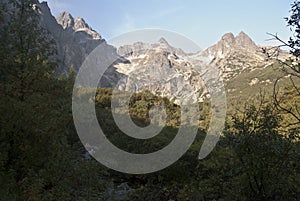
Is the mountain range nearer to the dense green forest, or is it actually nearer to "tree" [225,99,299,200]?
"tree" [225,99,299,200]

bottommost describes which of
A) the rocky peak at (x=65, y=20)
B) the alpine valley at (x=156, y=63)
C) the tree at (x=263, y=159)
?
the tree at (x=263, y=159)

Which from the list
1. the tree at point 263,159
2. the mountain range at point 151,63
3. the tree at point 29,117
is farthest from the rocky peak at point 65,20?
the tree at point 263,159

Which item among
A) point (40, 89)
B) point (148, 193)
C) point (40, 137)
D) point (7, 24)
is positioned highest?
point (7, 24)

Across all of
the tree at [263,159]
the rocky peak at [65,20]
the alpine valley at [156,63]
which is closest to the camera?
the tree at [263,159]

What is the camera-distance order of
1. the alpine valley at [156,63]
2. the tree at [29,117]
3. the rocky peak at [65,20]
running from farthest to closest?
the rocky peak at [65,20]
the alpine valley at [156,63]
the tree at [29,117]

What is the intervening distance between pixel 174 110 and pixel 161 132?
11037mm

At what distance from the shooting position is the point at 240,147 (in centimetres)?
613

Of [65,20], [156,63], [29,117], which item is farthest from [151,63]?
[29,117]

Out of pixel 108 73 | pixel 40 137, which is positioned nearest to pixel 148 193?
pixel 40 137

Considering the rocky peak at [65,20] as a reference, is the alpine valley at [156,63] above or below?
below

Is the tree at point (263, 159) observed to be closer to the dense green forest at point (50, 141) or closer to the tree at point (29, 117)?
the dense green forest at point (50, 141)

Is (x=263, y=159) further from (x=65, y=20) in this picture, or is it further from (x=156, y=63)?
(x=65, y=20)

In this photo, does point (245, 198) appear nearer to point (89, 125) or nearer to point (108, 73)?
point (89, 125)

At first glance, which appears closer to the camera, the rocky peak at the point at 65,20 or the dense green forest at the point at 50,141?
the dense green forest at the point at 50,141
